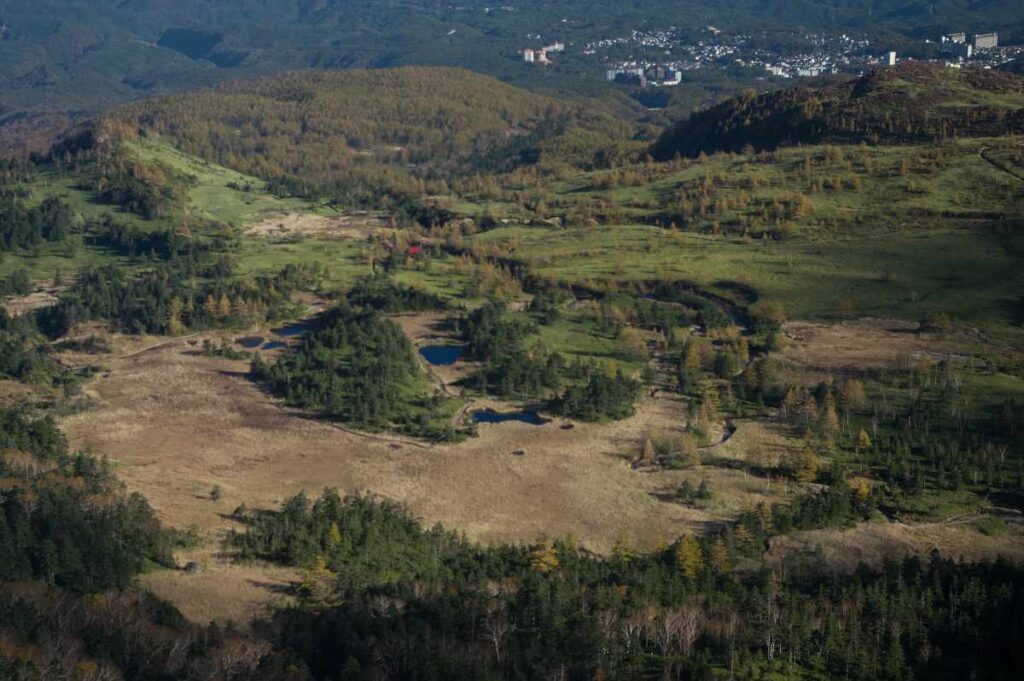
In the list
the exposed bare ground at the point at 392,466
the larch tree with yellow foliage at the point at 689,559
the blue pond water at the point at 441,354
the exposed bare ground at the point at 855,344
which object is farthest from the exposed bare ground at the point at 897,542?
the blue pond water at the point at 441,354

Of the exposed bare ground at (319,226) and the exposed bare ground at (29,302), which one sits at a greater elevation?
the exposed bare ground at (319,226)

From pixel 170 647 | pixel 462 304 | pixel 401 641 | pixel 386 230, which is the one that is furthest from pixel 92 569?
pixel 386 230

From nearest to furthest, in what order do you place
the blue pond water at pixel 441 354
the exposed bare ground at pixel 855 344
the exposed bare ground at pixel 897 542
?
the exposed bare ground at pixel 897 542 < the exposed bare ground at pixel 855 344 < the blue pond water at pixel 441 354

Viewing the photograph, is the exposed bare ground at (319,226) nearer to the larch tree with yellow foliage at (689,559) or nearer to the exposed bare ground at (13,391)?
the exposed bare ground at (13,391)

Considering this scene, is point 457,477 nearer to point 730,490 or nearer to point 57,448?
point 730,490

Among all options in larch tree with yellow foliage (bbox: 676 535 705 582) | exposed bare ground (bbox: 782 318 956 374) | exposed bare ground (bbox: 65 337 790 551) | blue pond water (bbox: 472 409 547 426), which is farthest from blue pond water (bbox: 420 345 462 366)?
larch tree with yellow foliage (bbox: 676 535 705 582)

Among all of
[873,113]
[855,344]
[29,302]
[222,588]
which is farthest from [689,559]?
[873,113]

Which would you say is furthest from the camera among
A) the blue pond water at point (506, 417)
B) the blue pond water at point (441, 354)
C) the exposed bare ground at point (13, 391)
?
the blue pond water at point (441, 354)
